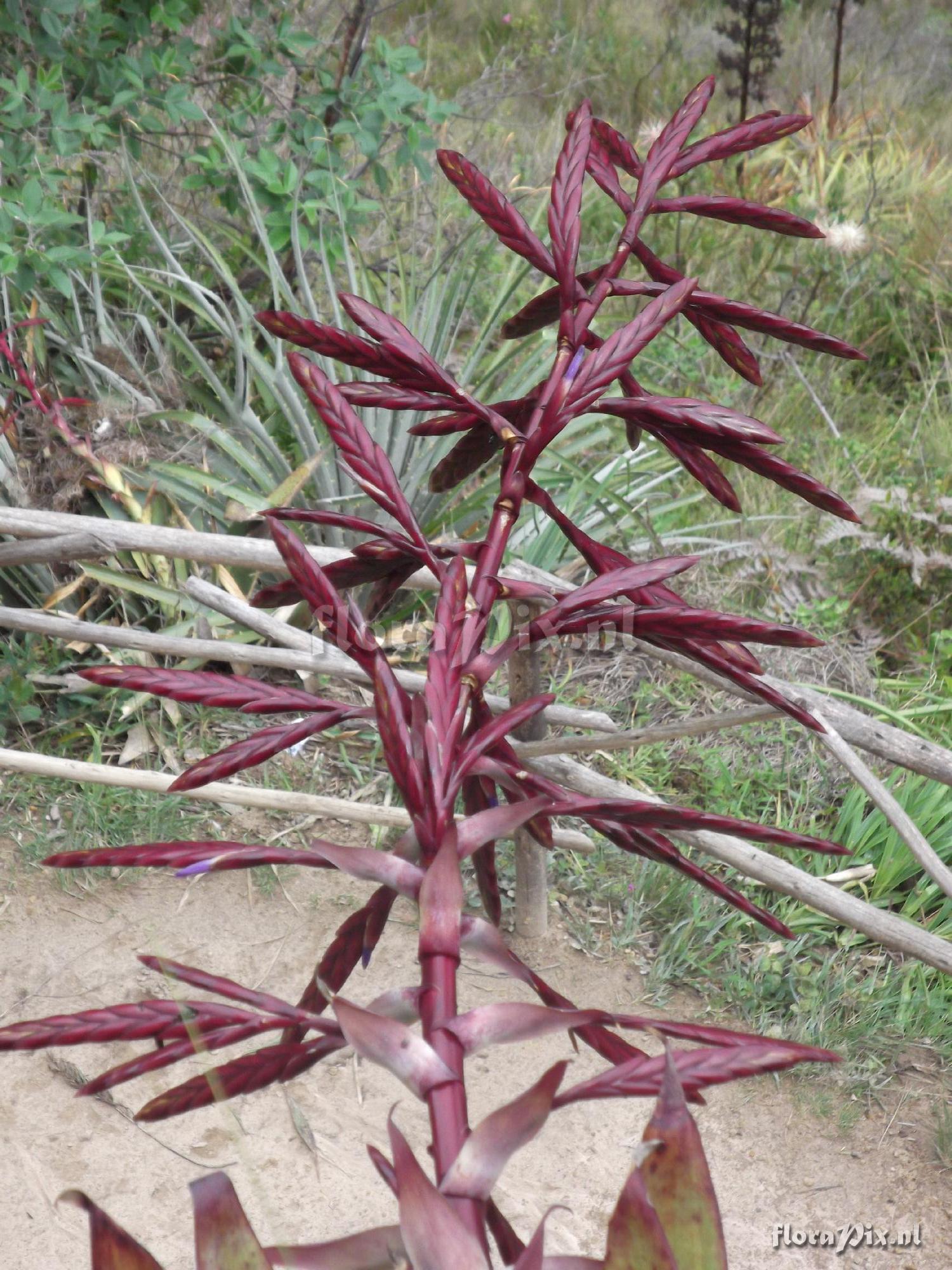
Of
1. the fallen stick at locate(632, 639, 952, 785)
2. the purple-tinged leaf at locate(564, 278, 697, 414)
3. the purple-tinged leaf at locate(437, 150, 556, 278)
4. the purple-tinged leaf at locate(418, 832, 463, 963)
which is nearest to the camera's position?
the purple-tinged leaf at locate(418, 832, 463, 963)

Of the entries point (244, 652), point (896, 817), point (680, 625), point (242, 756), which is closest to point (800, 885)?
point (896, 817)

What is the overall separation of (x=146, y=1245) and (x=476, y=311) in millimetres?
3114

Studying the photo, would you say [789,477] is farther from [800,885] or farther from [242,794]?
[242,794]

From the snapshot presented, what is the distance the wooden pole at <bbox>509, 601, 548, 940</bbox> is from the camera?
150 centimetres

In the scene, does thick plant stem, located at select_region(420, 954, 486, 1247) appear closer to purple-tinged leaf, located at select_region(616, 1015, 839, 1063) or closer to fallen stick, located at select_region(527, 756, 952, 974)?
purple-tinged leaf, located at select_region(616, 1015, 839, 1063)

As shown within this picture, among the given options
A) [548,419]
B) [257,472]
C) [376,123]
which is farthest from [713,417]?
[376,123]

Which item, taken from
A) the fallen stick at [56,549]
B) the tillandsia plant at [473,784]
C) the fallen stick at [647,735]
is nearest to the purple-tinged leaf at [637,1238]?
the tillandsia plant at [473,784]

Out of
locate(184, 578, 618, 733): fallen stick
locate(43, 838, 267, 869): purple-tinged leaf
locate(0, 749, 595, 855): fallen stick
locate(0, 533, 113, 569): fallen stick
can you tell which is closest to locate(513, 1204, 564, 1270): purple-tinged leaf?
locate(43, 838, 267, 869): purple-tinged leaf

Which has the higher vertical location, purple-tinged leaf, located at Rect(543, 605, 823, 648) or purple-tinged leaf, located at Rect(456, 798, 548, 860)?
purple-tinged leaf, located at Rect(543, 605, 823, 648)

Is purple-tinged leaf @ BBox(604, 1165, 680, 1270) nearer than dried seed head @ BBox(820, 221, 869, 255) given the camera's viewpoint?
Yes

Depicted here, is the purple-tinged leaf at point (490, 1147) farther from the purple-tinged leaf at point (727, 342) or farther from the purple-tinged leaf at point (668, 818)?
the purple-tinged leaf at point (727, 342)

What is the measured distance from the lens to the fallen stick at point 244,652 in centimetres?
147

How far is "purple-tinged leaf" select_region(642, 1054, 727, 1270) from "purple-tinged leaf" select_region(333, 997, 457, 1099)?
80mm

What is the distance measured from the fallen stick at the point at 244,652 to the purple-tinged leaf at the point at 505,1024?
0.94m
